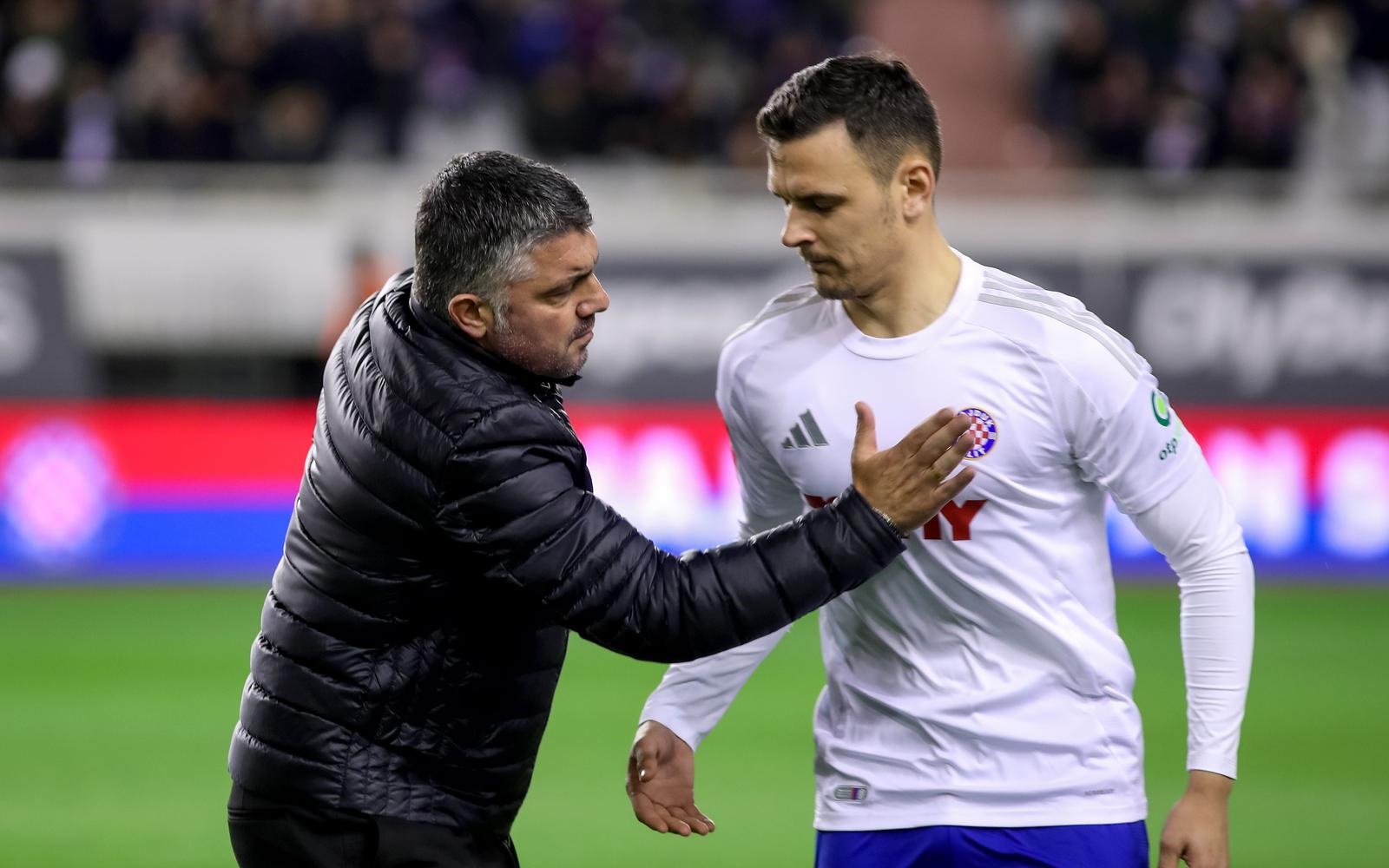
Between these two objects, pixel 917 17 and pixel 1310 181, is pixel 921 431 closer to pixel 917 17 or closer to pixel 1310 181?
pixel 1310 181

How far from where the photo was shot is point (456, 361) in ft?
10.1

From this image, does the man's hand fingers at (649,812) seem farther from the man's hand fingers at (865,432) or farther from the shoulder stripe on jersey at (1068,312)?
the shoulder stripe on jersey at (1068,312)

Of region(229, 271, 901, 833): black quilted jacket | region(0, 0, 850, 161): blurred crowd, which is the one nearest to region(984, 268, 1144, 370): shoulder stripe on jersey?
region(229, 271, 901, 833): black quilted jacket

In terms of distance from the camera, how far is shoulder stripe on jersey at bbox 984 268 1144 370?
321cm

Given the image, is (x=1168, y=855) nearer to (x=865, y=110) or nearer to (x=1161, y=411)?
(x=1161, y=411)

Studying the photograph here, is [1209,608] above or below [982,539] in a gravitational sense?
below

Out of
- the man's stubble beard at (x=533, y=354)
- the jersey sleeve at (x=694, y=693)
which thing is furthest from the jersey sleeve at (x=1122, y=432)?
the man's stubble beard at (x=533, y=354)

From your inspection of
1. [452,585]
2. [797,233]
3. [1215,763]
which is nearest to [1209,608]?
[1215,763]

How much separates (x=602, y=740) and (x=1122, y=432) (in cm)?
517

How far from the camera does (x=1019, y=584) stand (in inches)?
125

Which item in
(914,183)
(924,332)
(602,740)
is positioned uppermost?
(602,740)

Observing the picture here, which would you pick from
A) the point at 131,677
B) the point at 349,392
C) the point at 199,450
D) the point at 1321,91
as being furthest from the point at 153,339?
the point at 349,392

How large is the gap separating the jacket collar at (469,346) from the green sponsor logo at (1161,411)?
1.04m

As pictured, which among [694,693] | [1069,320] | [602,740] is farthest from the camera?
[602,740]
